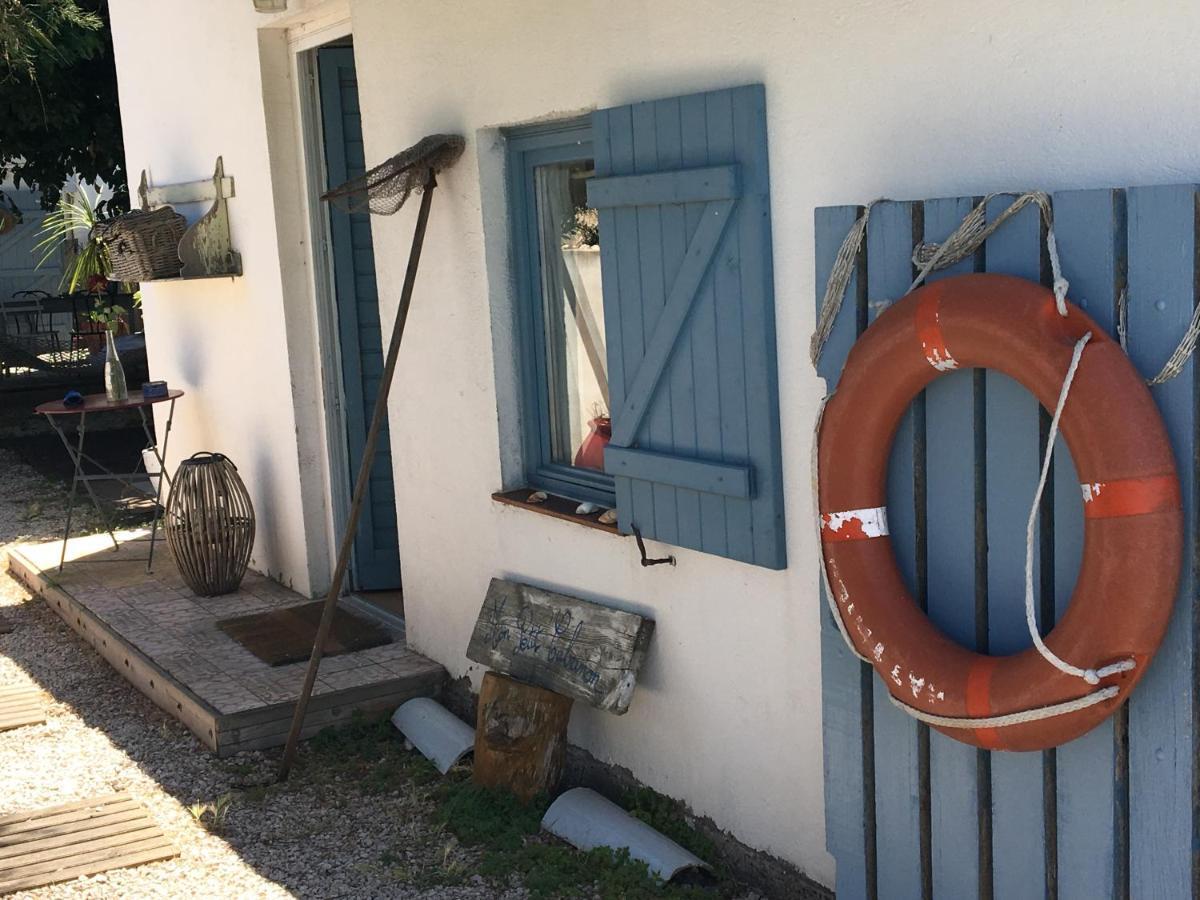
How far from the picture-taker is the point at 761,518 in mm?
3559

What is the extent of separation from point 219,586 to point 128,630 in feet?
1.75

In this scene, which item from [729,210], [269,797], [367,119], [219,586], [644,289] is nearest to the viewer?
[729,210]

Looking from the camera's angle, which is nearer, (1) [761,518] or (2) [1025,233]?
(2) [1025,233]

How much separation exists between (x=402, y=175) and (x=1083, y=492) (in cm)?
287

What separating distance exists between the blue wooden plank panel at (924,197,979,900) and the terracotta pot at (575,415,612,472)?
1607 mm

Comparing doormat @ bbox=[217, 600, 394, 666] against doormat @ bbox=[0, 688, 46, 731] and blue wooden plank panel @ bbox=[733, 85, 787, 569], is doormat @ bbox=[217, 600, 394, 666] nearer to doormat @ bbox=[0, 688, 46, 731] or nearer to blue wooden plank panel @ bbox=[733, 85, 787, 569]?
doormat @ bbox=[0, 688, 46, 731]

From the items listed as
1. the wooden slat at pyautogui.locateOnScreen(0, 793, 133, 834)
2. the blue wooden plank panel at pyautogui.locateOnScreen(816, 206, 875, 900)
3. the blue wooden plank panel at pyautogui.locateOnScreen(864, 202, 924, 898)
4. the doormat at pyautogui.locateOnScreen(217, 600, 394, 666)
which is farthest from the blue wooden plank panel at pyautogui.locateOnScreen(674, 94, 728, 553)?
the doormat at pyautogui.locateOnScreen(217, 600, 394, 666)

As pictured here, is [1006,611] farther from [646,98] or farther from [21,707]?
[21,707]

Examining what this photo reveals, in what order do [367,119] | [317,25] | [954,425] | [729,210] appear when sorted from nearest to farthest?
[954,425]
[729,210]
[367,119]
[317,25]

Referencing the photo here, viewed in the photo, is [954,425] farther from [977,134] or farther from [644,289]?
[644,289]

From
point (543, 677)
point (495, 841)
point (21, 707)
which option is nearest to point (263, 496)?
point (21, 707)

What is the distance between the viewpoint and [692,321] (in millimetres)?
3680

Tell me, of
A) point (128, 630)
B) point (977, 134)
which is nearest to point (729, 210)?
point (977, 134)

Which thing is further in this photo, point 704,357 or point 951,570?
point 704,357
